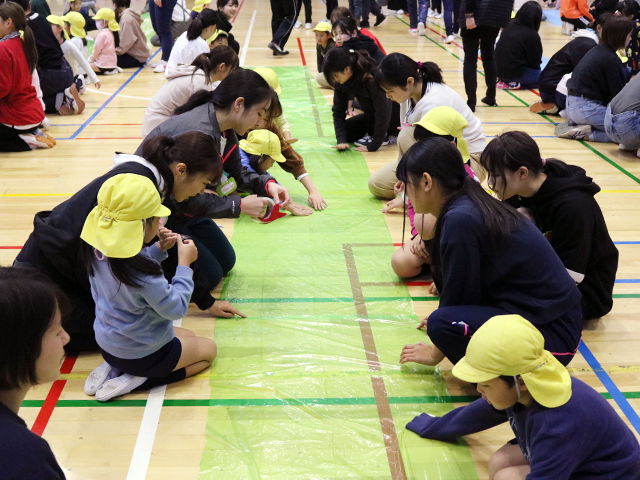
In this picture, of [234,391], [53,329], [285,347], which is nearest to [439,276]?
[285,347]

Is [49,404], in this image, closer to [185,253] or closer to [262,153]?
[185,253]

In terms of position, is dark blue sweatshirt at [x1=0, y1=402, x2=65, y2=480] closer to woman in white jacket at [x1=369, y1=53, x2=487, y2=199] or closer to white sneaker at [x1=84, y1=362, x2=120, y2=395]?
white sneaker at [x1=84, y1=362, x2=120, y2=395]

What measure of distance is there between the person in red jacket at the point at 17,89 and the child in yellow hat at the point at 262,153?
2.03 meters

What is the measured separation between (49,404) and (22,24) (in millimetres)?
3301

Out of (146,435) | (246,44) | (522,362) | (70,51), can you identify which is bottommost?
(246,44)

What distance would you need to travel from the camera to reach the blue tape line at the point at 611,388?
2145mm

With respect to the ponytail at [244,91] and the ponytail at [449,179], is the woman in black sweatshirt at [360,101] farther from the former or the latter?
the ponytail at [449,179]

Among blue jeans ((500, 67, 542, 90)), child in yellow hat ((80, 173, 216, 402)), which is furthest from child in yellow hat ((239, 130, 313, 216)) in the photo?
blue jeans ((500, 67, 542, 90))

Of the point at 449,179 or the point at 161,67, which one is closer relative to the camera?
the point at 449,179

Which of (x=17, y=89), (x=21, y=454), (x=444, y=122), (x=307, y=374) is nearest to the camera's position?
(x=21, y=454)

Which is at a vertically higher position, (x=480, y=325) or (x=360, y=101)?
(x=480, y=325)

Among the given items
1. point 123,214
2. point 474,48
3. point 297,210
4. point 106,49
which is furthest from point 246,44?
point 123,214

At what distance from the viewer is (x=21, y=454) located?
114cm

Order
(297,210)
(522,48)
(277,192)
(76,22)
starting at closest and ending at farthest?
(277,192) → (297,210) → (522,48) → (76,22)
